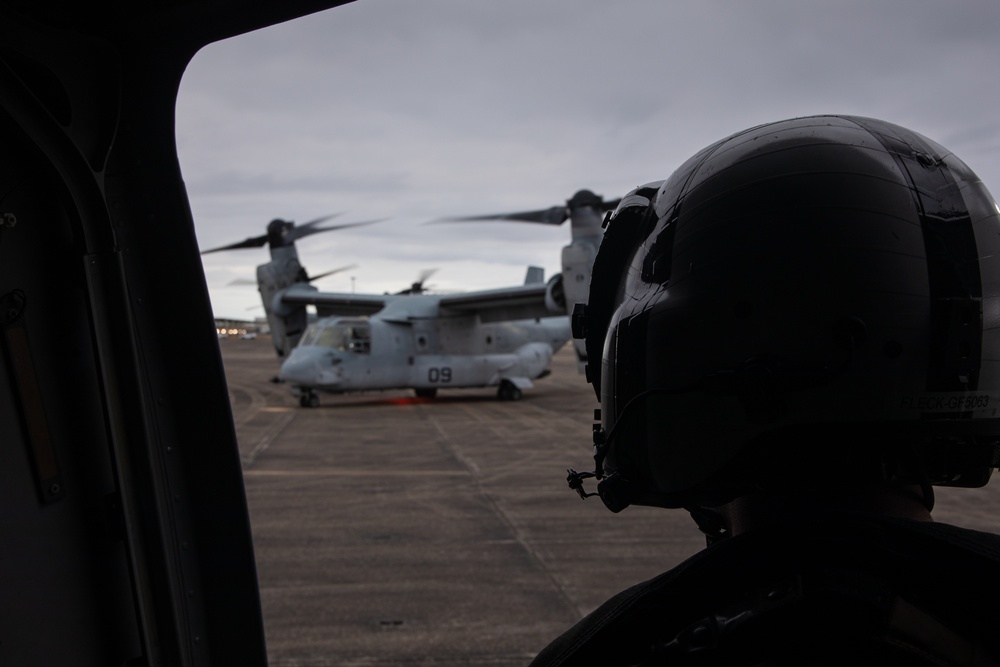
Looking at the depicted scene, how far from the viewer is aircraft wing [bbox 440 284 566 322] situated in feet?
64.0

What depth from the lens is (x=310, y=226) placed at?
22.6 m

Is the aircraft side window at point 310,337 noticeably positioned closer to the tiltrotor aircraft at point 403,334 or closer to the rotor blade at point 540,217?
the tiltrotor aircraft at point 403,334

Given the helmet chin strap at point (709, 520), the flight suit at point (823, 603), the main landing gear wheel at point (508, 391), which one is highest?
the flight suit at point (823, 603)

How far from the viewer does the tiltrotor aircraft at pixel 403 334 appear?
62.4 feet

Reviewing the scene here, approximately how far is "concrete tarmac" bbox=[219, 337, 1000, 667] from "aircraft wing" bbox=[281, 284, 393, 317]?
33.1ft

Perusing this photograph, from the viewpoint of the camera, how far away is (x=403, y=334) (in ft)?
65.9

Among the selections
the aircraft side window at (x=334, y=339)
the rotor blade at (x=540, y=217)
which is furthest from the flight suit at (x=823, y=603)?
the aircraft side window at (x=334, y=339)

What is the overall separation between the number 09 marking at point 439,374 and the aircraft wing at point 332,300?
3.23 m

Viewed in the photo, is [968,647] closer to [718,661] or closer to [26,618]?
[718,661]

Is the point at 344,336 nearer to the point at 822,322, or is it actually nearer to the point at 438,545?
the point at 438,545

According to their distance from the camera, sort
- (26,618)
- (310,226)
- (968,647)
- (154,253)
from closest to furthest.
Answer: (968,647) → (26,618) → (154,253) → (310,226)

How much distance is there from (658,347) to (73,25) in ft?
4.28

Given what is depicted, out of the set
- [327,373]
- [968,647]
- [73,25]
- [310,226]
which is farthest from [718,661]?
[310,226]

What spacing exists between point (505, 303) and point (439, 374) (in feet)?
8.41
